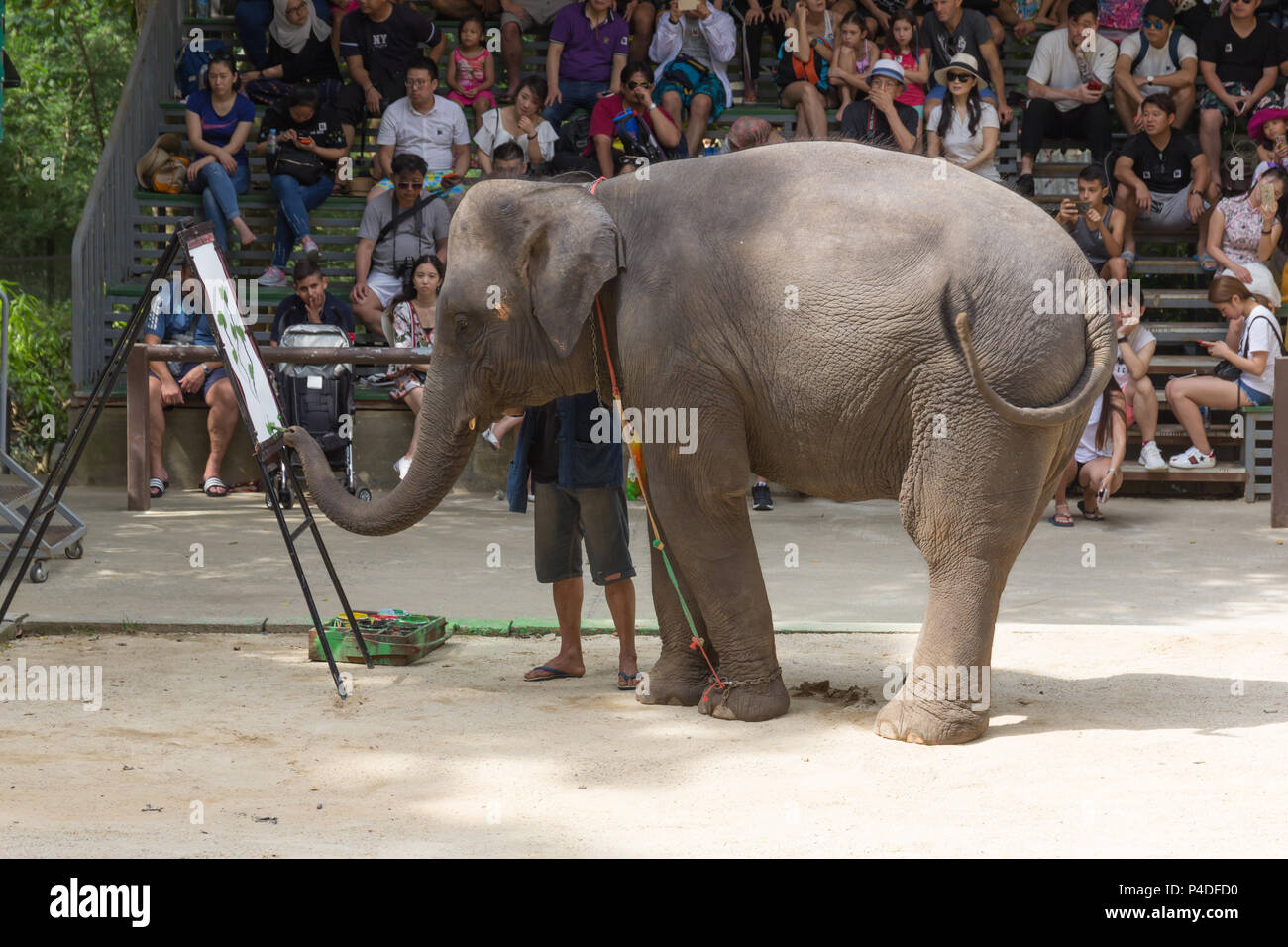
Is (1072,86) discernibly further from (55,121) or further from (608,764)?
(55,121)

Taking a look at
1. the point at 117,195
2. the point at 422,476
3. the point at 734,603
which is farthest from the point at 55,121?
the point at 734,603

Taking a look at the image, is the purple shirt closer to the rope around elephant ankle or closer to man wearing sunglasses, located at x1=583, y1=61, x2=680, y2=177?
man wearing sunglasses, located at x1=583, y1=61, x2=680, y2=177

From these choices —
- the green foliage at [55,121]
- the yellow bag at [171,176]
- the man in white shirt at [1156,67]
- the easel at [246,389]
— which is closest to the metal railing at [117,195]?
the yellow bag at [171,176]

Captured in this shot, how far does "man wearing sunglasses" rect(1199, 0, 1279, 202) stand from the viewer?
1544 cm

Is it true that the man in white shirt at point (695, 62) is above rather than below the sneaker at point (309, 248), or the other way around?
above

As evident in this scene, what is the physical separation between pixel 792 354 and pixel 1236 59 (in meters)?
11.6

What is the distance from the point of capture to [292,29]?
51.5 feet

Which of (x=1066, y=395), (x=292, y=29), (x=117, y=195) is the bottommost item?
(x=1066, y=395)

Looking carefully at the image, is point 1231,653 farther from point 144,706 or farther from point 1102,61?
point 1102,61

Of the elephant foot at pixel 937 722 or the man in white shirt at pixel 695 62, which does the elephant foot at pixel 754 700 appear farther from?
the man in white shirt at pixel 695 62

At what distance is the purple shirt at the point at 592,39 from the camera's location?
1555 cm

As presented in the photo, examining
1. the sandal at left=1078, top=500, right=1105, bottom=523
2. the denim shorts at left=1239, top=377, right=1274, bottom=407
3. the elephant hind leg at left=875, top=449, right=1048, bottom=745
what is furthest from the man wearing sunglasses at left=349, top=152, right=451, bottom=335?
the elephant hind leg at left=875, top=449, right=1048, bottom=745

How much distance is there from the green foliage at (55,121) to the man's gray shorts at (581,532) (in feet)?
71.7

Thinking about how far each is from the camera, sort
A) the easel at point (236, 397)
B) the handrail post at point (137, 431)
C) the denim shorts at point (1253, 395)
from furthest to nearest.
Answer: the denim shorts at point (1253, 395) → the handrail post at point (137, 431) → the easel at point (236, 397)
